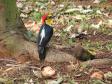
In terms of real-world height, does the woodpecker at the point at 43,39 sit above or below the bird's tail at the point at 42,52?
above

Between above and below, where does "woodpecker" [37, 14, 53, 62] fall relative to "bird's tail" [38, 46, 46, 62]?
above

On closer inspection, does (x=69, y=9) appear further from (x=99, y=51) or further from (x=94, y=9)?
(x=99, y=51)

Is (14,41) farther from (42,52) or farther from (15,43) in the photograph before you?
(42,52)

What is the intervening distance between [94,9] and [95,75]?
463cm

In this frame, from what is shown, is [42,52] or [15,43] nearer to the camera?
[42,52]

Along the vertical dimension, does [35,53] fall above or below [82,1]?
above

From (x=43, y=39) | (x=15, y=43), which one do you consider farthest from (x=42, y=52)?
(x=15, y=43)

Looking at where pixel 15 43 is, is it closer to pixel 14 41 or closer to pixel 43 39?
pixel 14 41

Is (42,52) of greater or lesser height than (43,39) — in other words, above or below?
below

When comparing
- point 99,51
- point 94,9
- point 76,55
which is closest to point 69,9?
point 94,9

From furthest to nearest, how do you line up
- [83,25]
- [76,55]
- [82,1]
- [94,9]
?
1. [82,1]
2. [94,9]
3. [83,25]
4. [76,55]

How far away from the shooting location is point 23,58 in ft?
20.2

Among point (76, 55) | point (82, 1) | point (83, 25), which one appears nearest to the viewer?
point (76, 55)

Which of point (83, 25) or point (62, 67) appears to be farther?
point (83, 25)
